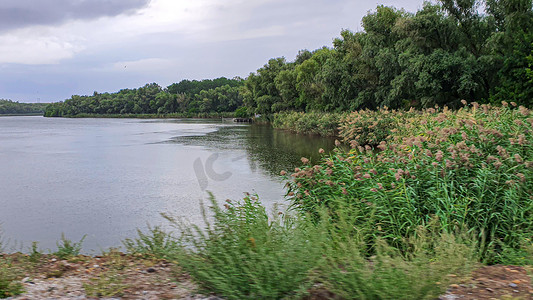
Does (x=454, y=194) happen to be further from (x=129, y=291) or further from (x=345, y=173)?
(x=129, y=291)

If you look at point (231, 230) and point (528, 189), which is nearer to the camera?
point (231, 230)

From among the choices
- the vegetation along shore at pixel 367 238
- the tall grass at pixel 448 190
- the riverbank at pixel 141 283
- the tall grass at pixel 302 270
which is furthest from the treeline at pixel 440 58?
the tall grass at pixel 302 270

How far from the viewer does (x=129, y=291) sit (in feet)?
12.5

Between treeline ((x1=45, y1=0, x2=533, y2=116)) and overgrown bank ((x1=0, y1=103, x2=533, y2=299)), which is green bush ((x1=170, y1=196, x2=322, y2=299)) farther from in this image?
treeline ((x1=45, y1=0, x2=533, y2=116))

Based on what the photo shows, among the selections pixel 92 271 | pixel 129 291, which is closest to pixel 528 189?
pixel 129 291

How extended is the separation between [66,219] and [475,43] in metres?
28.2

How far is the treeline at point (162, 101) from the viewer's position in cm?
11888

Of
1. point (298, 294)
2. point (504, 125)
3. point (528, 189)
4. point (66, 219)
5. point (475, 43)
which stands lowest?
point (66, 219)

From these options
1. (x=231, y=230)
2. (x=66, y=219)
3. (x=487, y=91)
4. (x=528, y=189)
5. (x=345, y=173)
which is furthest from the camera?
(x=487, y=91)

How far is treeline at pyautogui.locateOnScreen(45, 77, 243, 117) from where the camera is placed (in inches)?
4680

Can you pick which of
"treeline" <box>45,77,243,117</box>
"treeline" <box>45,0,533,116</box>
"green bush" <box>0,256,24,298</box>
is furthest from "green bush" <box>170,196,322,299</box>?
"treeline" <box>45,77,243,117</box>

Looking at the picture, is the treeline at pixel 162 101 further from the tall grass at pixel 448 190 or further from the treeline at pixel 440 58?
the tall grass at pixel 448 190

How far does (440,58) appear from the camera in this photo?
82.0ft

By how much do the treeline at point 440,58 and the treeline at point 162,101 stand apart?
8279 centimetres
